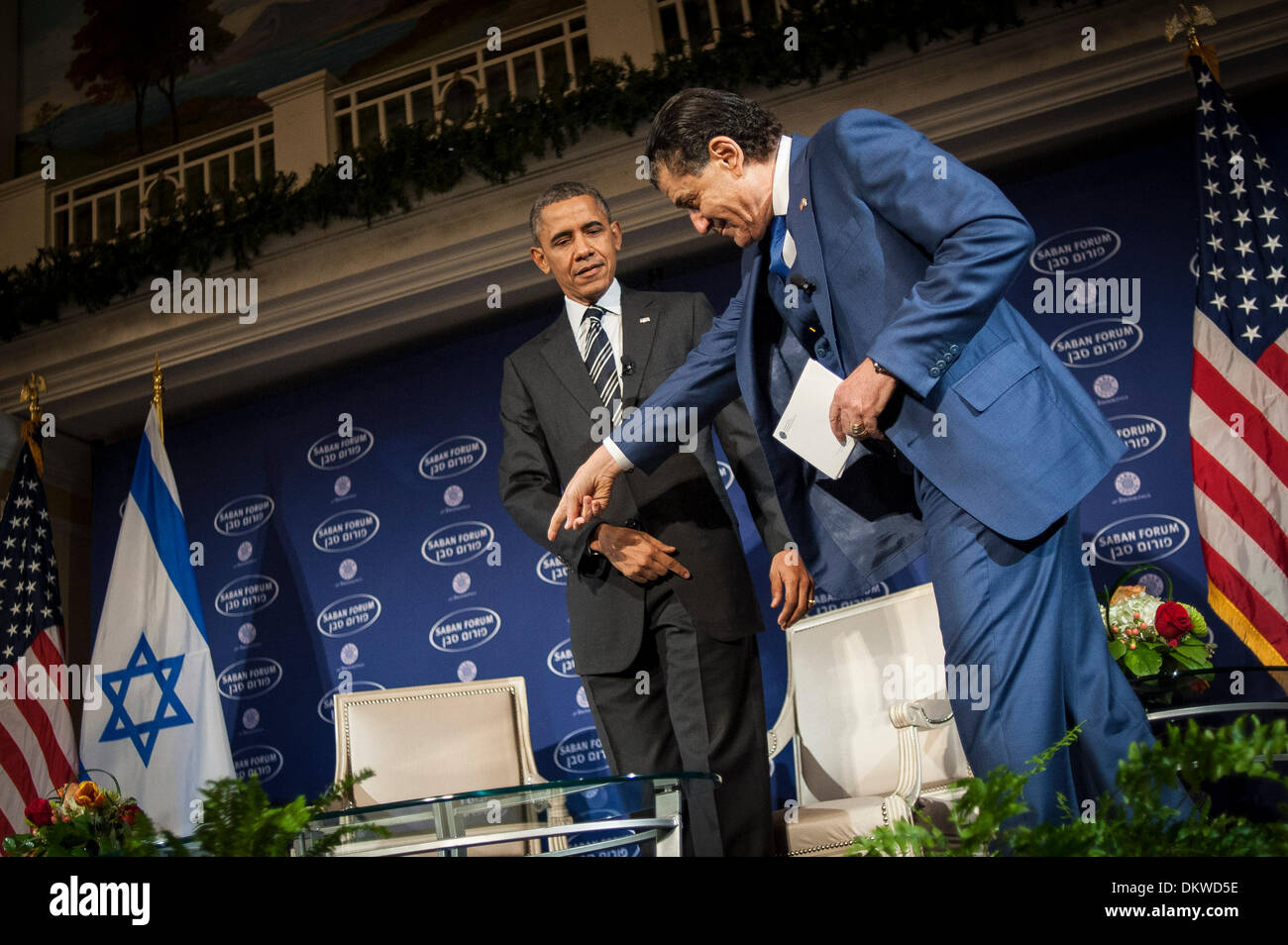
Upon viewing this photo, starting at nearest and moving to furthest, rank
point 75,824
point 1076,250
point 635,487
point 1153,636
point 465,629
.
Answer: point 635,487 < point 75,824 < point 1153,636 < point 1076,250 < point 465,629

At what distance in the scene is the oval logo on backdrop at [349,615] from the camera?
5.45 m

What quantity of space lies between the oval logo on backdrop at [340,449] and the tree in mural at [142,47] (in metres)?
2.29

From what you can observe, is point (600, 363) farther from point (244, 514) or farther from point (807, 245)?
point (244, 514)

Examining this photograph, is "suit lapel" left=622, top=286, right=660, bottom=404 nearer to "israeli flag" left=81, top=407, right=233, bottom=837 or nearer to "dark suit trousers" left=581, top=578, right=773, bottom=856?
"dark suit trousers" left=581, top=578, right=773, bottom=856

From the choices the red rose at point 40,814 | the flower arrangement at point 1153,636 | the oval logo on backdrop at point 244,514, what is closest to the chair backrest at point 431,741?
the red rose at point 40,814

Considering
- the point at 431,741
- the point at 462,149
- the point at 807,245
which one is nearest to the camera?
the point at 807,245

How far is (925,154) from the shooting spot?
6.21ft

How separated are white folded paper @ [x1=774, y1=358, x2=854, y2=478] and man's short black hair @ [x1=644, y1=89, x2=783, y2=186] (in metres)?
0.46

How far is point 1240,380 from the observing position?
3863 mm

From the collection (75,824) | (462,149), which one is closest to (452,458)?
(462,149)

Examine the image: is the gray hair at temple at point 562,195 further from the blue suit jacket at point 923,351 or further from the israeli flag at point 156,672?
the israeli flag at point 156,672

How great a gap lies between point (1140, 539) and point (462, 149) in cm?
334

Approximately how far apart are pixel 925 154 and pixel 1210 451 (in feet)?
8.14
